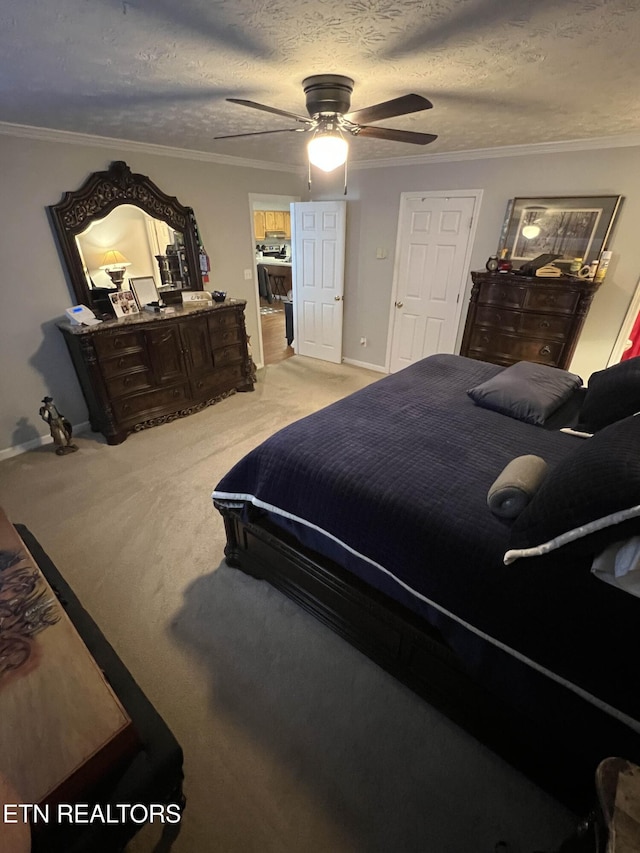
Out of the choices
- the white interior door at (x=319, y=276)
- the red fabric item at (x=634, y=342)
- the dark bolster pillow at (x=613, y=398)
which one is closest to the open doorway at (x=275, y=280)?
the white interior door at (x=319, y=276)

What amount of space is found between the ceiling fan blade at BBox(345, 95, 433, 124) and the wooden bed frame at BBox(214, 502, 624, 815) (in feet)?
6.20

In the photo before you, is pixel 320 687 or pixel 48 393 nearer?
pixel 320 687

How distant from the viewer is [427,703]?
154 cm

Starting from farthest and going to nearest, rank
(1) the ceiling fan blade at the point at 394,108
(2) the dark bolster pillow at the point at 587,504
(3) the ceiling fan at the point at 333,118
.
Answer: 1. (3) the ceiling fan at the point at 333,118
2. (1) the ceiling fan blade at the point at 394,108
3. (2) the dark bolster pillow at the point at 587,504

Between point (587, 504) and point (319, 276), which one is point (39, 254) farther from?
point (587, 504)

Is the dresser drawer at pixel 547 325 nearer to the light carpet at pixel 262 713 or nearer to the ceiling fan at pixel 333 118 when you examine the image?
the ceiling fan at pixel 333 118

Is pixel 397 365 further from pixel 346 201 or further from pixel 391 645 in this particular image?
pixel 391 645

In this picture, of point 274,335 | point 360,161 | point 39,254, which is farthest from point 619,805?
point 274,335

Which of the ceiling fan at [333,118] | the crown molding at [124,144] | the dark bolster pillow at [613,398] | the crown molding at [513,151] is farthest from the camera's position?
the crown molding at [513,151]

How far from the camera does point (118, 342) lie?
3117 mm

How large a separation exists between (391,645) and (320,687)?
1.18ft

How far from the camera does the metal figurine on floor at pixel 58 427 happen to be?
9.96 ft

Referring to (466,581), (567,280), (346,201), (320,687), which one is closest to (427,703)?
(320,687)

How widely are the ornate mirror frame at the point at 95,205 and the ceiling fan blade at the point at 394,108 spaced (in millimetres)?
2380
